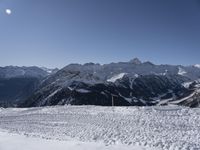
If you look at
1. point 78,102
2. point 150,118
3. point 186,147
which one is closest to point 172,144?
point 186,147

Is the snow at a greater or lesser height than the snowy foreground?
lesser

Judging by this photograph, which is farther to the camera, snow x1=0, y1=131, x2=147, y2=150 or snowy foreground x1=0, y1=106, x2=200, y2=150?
snowy foreground x1=0, y1=106, x2=200, y2=150

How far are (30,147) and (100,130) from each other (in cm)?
669

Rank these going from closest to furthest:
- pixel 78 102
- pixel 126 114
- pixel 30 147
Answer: pixel 30 147 → pixel 126 114 → pixel 78 102

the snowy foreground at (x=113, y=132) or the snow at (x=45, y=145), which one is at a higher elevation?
the snowy foreground at (x=113, y=132)

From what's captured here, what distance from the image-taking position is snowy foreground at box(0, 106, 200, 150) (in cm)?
1975

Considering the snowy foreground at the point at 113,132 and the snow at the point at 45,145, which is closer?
the snow at the point at 45,145

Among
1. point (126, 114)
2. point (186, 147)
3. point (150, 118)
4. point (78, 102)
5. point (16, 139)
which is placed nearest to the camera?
point (186, 147)

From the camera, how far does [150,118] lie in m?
28.3

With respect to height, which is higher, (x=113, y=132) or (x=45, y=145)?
(x=113, y=132)

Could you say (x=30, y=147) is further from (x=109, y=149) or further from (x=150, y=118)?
(x=150, y=118)

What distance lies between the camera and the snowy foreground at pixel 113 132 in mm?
19750

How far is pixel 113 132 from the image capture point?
78.4 ft

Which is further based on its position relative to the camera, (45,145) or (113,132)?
(113,132)
